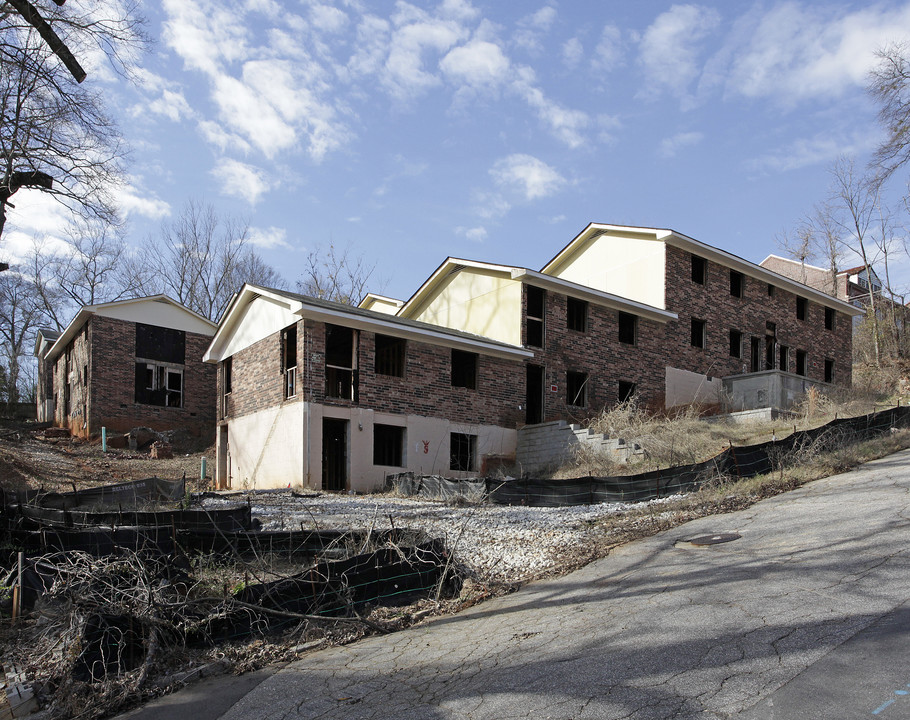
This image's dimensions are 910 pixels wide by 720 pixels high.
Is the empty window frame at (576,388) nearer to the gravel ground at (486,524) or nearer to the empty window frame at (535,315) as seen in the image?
the empty window frame at (535,315)

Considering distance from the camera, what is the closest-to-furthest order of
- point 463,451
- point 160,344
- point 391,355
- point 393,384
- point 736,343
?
point 393,384 → point 463,451 → point 391,355 → point 736,343 → point 160,344

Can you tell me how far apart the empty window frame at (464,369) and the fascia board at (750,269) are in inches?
343

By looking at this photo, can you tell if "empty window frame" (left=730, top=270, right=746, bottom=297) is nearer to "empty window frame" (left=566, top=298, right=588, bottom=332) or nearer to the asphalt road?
"empty window frame" (left=566, top=298, right=588, bottom=332)

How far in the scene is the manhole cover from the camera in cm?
891

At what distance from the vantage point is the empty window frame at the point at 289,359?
1956 centimetres

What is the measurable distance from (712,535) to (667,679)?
14.8 ft

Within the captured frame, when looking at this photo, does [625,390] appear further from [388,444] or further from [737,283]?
[388,444]

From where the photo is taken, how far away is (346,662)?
6.43m

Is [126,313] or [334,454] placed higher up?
[126,313]

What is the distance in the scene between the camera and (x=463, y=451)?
68.8 ft

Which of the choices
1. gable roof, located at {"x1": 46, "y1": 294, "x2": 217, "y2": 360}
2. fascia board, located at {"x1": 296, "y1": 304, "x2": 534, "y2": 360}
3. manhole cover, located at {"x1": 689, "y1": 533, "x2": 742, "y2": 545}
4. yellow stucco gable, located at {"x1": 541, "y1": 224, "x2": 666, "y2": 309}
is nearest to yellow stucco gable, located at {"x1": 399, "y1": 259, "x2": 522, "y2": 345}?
fascia board, located at {"x1": 296, "y1": 304, "x2": 534, "y2": 360}

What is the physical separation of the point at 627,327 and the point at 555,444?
674 cm

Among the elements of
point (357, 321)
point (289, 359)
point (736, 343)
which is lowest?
point (289, 359)

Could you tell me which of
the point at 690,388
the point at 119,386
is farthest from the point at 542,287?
the point at 119,386
